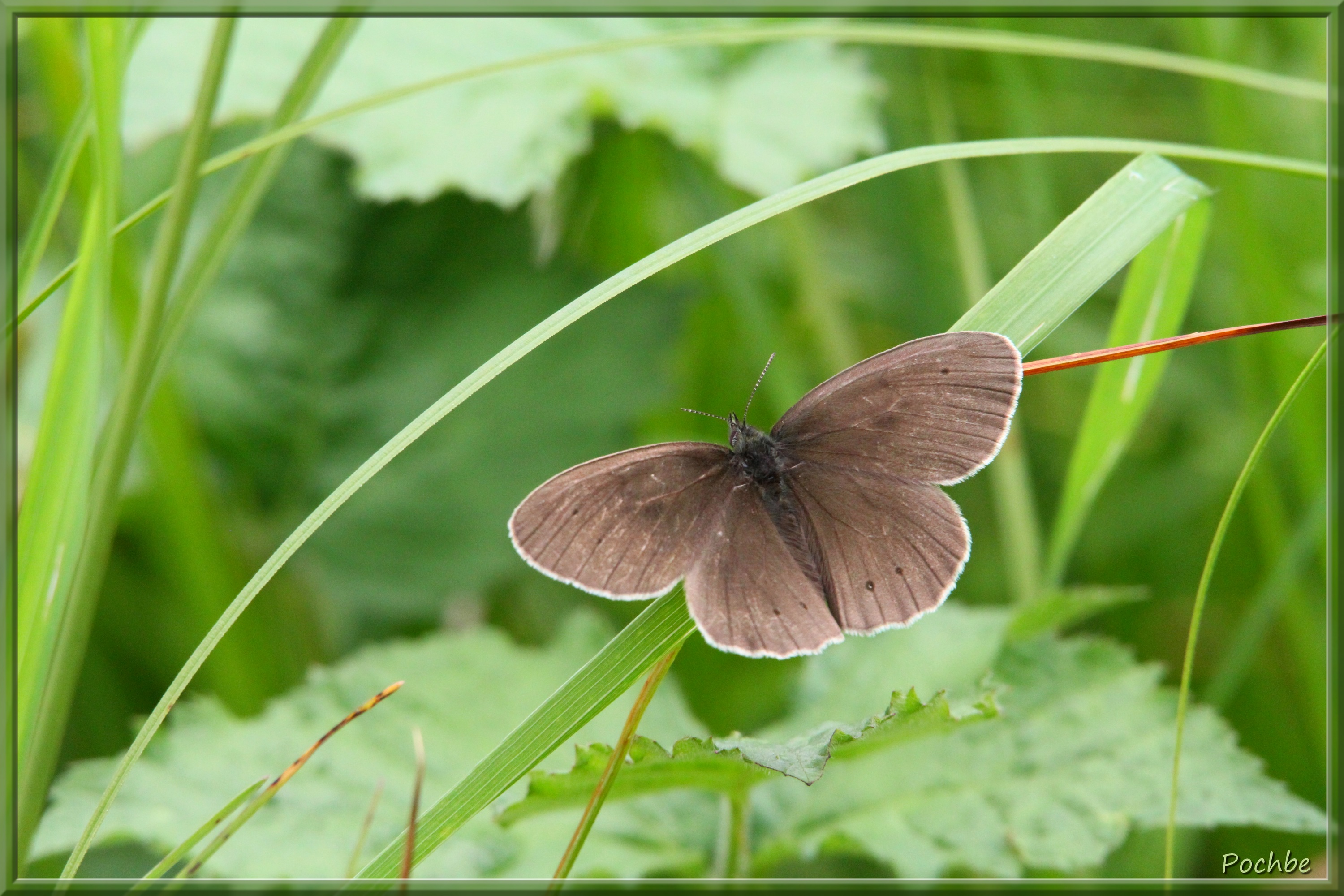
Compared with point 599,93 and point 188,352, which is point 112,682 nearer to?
point 188,352

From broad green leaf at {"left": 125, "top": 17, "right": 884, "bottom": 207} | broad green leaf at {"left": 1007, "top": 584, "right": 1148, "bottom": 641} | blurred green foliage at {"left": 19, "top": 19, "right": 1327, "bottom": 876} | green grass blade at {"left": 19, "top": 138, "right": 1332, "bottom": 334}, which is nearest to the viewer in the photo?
green grass blade at {"left": 19, "top": 138, "right": 1332, "bottom": 334}

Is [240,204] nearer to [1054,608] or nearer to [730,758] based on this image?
[730,758]

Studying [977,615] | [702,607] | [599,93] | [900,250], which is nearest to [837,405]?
[702,607]

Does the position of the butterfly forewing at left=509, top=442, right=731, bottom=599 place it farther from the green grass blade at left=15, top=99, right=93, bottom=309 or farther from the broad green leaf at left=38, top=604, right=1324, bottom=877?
the green grass blade at left=15, top=99, right=93, bottom=309

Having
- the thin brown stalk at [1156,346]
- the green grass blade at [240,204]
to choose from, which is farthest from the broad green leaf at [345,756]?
the thin brown stalk at [1156,346]

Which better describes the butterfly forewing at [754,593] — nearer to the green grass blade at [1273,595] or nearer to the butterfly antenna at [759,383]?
the butterfly antenna at [759,383]

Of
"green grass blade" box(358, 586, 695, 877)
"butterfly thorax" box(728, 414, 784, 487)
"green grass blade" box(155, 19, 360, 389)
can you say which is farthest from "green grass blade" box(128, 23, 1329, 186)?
"green grass blade" box(358, 586, 695, 877)
